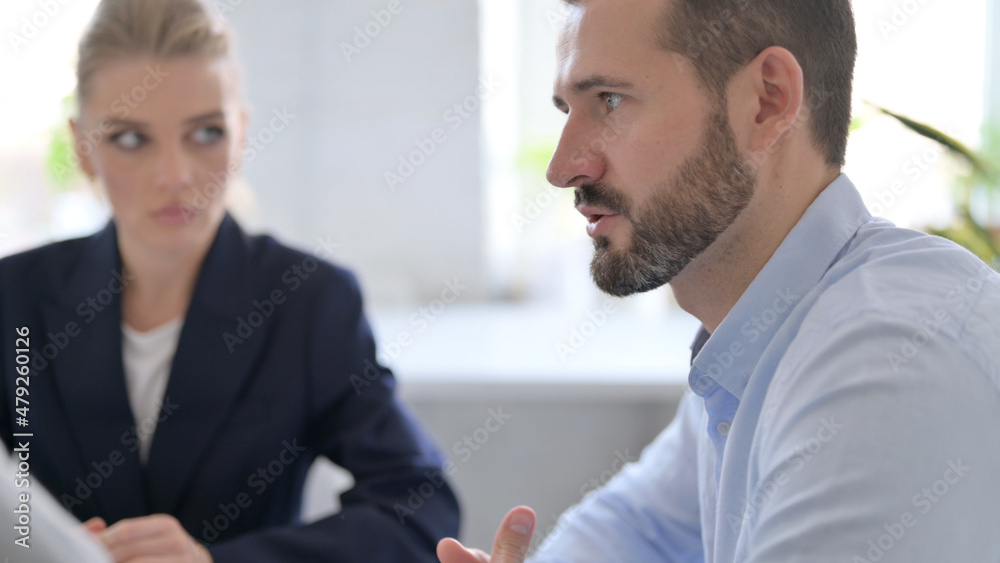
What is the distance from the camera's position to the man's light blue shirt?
579 millimetres

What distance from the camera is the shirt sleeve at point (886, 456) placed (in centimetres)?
57

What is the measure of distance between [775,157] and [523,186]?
226cm

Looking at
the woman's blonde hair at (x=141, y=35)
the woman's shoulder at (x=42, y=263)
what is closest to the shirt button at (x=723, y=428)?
the woman's blonde hair at (x=141, y=35)

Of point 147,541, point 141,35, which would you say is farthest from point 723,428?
point 141,35

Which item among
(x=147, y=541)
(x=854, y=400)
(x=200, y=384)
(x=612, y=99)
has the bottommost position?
(x=147, y=541)

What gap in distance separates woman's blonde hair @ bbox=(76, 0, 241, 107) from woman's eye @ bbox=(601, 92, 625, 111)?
0.63 meters

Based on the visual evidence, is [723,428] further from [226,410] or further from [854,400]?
[226,410]

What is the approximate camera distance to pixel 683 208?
2.70 ft

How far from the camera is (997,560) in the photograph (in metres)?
0.63

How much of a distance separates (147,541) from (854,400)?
0.77 m

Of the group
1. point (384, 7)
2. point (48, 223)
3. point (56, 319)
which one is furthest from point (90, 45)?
point (384, 7)

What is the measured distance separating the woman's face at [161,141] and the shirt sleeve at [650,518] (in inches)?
27.2

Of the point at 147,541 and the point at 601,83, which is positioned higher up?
the point at 601,83

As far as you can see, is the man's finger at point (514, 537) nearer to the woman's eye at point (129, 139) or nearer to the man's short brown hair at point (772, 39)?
the man's short brown hair at point (772, 39)
